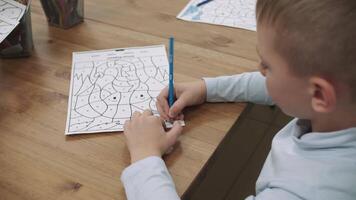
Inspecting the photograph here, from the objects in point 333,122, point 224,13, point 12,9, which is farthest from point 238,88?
point 12,9

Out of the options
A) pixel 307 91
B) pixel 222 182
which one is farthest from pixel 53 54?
pixel 222 182

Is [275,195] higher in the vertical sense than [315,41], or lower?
lower

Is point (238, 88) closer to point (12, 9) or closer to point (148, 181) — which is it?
point (148, 181)

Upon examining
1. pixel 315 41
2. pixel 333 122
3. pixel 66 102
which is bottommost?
pixel 66 102

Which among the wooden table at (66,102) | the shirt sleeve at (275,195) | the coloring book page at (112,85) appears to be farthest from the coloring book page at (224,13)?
the shirt sleeve at (275,195)

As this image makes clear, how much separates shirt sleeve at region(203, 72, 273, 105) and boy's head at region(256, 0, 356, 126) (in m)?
0.21

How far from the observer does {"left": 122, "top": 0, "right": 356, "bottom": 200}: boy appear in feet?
1.65

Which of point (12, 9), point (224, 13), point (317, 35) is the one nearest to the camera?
point (317, 35)

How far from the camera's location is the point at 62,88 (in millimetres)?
811

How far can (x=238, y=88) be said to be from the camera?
792mm

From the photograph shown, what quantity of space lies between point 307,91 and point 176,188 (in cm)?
23

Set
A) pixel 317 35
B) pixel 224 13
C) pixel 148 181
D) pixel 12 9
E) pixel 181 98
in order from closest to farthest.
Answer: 1. pixel 317 35
2. pixel 148 181
3. pixel 181 98
4. pixel 12 9
5. pixel 224 13

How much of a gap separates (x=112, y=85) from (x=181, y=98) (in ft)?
0.49

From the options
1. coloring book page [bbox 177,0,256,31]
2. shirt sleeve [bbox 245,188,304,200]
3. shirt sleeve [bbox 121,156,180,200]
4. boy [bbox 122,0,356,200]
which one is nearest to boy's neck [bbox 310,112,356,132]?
boy [bbox 122,0,356,200]
